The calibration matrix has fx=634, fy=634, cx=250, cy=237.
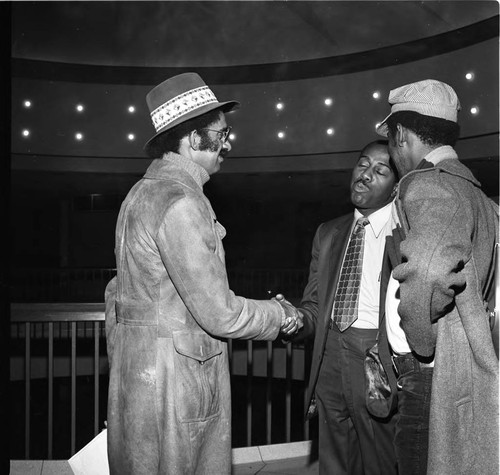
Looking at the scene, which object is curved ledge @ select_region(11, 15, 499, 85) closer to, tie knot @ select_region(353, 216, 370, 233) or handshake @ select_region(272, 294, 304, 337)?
tie knot @ select_region(353, 216, 370, 233)

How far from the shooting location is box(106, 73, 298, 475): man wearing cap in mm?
2068

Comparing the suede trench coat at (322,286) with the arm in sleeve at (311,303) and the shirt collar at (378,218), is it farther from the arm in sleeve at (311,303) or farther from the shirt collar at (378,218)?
the shirt collar at (378,218)

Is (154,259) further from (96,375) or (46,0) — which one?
(46,0)

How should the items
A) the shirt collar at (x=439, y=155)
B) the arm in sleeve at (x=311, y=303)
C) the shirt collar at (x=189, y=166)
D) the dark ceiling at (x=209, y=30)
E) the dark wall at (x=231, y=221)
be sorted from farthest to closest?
the dark wall at (x=231, y=221) → the dark ceiling at (x=209, y=30) → the arm in sleeve at (x=311, y=303) → the shirt collar at (x=189, y=166) → the shirt collar at (x=439, y=155)

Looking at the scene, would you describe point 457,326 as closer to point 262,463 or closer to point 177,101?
point 177,101

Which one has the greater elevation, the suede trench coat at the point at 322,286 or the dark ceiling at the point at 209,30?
the dark ceiling at the point at 209,30

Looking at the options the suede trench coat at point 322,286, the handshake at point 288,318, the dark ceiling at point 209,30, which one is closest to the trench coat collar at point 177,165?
the handshake at point 288,318

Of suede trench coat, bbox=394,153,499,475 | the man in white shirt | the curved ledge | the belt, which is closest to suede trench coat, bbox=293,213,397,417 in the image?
the man in white shirt

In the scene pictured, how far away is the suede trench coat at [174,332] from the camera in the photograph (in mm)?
2066

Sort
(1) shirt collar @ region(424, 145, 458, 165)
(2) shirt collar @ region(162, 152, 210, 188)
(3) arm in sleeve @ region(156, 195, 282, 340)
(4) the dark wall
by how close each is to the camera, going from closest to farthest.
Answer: (3) arm in sleeve @ region(156, 195, 282, 340) → (1) shirt collar @ region(424, 145, 458, 165) → (2) shirt collar @ region(162, 152, 210, 188) → (4) the dark wall

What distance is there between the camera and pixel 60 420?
30.6 feet

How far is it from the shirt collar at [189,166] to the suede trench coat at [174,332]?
44 millimetres

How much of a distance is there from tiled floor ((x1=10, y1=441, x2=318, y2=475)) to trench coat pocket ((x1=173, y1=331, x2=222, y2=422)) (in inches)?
73.0

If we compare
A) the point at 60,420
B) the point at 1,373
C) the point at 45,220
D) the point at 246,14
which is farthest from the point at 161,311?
the point at 45,220
